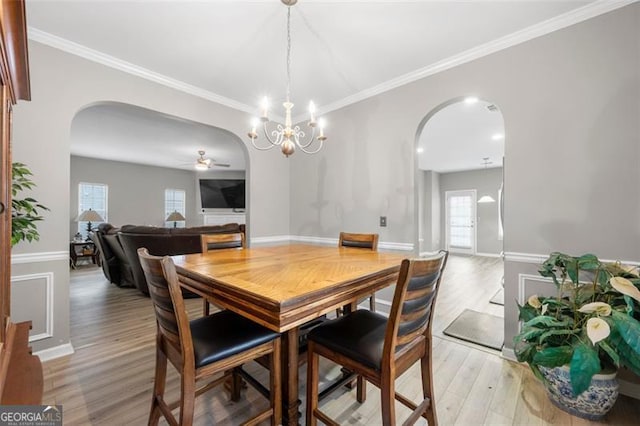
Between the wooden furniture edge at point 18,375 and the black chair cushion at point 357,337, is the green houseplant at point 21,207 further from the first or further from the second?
the black chair cushion at point 357,337

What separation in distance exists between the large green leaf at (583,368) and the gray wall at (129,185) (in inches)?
336

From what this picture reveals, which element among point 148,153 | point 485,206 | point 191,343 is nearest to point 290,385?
point 191,343

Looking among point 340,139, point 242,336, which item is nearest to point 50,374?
point 242,336

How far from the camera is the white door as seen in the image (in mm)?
7926

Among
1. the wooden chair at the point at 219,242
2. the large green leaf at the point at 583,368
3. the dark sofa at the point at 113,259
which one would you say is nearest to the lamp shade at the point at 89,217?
the dark sofa at the point at 113,259

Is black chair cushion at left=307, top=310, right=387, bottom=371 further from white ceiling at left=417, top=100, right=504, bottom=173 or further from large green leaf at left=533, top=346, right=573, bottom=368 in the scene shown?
white ceiling at left=417, top=100, right=504, bottom=173

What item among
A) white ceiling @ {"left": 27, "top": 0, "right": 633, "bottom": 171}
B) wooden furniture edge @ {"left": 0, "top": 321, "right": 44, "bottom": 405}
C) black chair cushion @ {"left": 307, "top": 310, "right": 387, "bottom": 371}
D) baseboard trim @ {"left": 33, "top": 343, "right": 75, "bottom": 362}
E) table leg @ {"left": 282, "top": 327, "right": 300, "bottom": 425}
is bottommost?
baseboard trim @ {"left": 33, "top": 343, "right": 75, "bottom": 362}

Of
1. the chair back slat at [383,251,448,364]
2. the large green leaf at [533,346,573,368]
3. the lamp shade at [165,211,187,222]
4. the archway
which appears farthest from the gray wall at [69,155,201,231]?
the large green leaf at [533,346,573,368]

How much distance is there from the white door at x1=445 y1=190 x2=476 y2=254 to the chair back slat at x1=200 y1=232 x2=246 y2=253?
759 centimetres

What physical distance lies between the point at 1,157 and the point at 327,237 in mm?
2961

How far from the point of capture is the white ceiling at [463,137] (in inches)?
144

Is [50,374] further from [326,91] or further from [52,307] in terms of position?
[326,91]

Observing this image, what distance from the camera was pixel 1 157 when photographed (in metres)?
0.92

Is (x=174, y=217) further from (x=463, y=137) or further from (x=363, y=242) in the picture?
(x=463, y=137)
